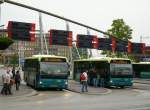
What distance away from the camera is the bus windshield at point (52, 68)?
3316cm

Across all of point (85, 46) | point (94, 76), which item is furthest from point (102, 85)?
point (85, 46)

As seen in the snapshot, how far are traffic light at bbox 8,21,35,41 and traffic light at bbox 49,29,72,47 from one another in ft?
19.4

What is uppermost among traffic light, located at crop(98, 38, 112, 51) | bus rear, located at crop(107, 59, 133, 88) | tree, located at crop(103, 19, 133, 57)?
tree, located at crop(103, 19, 133, 57)

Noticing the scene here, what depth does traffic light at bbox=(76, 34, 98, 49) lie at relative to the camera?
56.9 meters

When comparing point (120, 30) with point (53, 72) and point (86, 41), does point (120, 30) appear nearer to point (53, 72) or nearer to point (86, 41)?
point (86, 41)

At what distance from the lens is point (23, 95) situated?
28812 mm

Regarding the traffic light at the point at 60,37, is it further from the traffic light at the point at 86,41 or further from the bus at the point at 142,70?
the bus at the point at 142,70

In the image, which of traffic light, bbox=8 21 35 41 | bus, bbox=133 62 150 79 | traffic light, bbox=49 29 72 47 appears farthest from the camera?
bus, bbox=133 62 150 79

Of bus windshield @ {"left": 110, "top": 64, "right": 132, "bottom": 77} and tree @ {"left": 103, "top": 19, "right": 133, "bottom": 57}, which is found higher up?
tree @ {"left": 103, "top": 19, "right": 133, "bottom": 57}

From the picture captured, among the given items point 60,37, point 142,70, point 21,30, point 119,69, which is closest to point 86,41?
point 60,37

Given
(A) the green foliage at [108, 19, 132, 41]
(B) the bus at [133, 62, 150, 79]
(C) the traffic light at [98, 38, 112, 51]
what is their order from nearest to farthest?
(B) the bus at [133, 62, 150, 79]
(C) the traffic light at [98, 38, 112, 51]
(A) the green foliage at [108, 19, 132, 41]

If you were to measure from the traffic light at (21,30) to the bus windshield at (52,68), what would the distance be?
29.8 ft

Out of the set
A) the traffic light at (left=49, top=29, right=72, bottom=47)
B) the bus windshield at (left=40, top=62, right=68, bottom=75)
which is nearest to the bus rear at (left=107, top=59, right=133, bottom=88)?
the bus windshield at (left=40, top=62, right=68, bottom=75)

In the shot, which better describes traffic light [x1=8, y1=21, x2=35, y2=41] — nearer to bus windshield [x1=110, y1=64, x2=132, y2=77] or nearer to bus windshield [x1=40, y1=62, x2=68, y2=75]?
bus windshield [x1=40, y1=62, x2=68, y2=75]
